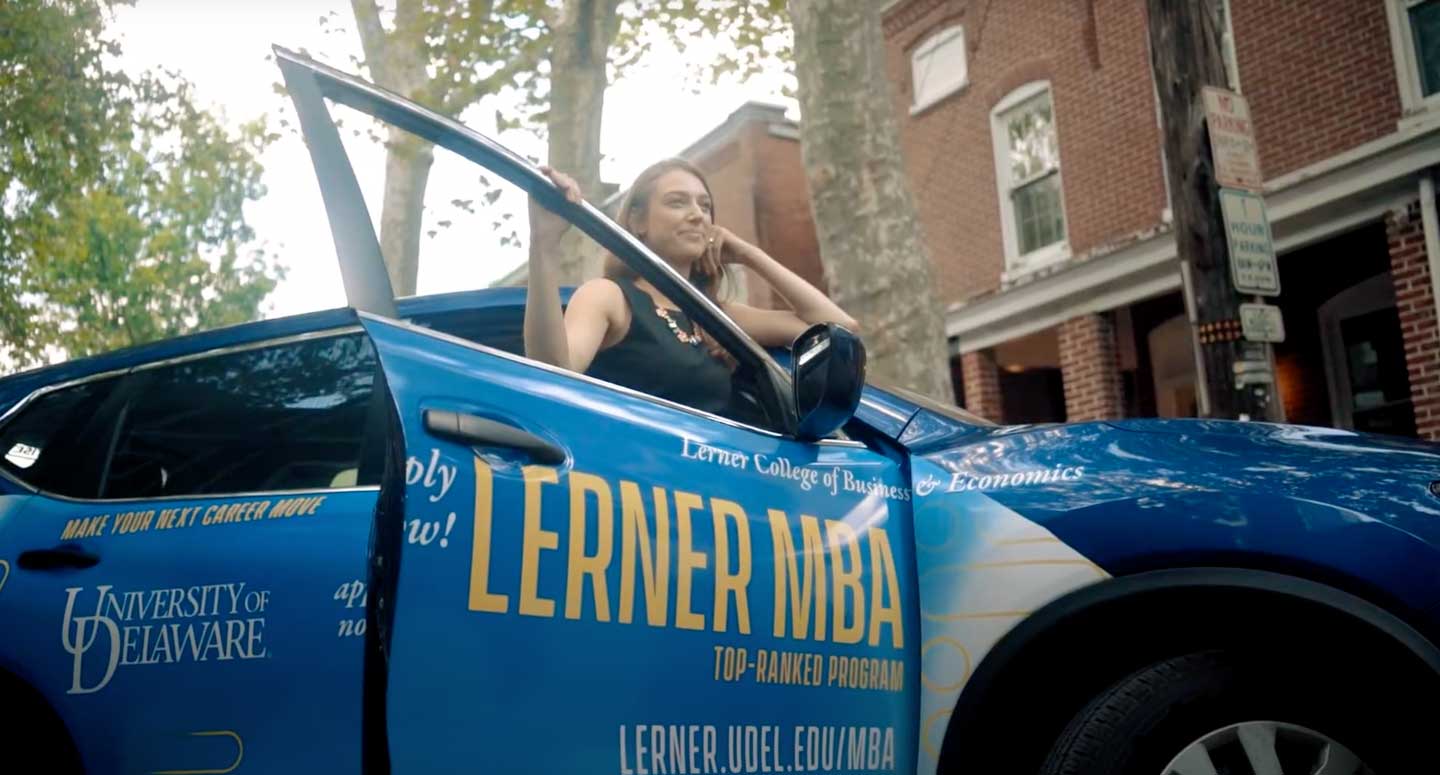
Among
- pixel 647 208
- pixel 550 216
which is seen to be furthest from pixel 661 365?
pixel 647 208

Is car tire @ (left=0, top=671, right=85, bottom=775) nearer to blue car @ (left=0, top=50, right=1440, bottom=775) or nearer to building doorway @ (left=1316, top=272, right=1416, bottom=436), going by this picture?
blue car @ (left=0, top=50, right=1440, bottom=775)

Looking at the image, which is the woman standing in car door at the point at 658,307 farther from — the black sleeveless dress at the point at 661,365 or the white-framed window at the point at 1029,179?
the white-framed window at the point at 1029,179

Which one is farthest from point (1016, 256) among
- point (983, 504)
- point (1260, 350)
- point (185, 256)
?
point (185, 256)

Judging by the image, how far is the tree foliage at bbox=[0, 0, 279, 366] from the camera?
11.2m

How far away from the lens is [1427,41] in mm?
10430

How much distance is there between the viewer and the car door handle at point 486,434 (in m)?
2.01

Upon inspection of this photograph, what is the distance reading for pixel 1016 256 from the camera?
47.1 ft

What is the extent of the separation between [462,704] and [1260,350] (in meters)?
4.36

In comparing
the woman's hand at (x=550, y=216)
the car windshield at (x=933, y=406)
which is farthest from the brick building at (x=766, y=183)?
the woman's hand at (x=550, y=216)

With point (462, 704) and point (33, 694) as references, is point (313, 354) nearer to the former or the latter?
point (33, 694)

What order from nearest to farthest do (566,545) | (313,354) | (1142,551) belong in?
(566,545), (1142,551), (313,354)

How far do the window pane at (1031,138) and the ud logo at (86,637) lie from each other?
42.0ft

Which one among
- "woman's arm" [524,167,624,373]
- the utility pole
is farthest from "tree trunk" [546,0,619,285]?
"woman's arm" [524,167,624,373]

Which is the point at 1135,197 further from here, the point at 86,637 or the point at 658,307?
the point at 86,637
